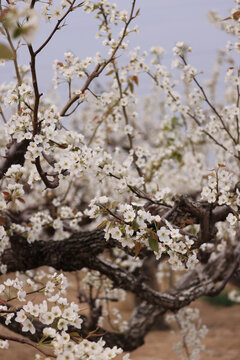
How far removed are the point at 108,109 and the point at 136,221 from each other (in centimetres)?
211

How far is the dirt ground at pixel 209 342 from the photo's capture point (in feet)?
19.1

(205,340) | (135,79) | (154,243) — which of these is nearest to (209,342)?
(205,340)

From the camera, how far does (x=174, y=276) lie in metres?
10.9

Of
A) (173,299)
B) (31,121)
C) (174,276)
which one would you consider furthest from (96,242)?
(174,276)

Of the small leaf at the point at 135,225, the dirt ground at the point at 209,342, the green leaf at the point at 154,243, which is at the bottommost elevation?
the dirt ground at the point at 209,342

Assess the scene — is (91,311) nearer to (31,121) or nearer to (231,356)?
(31,121)

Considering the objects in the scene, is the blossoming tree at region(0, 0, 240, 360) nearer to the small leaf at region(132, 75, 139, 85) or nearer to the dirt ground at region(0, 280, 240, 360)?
the small leaf at region(132, 75, 139, 85)

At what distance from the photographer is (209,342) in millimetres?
6914

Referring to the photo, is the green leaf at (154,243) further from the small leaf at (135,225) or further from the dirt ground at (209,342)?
the dirt ground at (209,342)

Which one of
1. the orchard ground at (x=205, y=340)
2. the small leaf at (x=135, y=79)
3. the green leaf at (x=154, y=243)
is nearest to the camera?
the green leaf at (x=154, y=243)

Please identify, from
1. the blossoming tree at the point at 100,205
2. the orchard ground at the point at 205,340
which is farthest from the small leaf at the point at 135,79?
the orchard ground at the point at 205,340

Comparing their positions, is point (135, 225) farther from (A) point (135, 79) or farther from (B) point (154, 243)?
(A) point (135, 79)

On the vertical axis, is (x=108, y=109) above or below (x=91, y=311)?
above

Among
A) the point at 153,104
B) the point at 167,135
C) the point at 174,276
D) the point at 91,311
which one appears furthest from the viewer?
the point at 174,276
